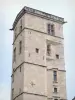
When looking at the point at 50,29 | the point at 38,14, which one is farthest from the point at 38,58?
→ the point at 38,14

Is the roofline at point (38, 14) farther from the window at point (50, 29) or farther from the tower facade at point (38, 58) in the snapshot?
the window at point (50, 29)

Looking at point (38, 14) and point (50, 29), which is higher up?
point (38, 14)

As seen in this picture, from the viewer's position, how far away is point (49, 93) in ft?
135

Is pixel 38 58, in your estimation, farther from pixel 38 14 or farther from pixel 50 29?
pixel 38 14

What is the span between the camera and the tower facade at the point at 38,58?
131 feet

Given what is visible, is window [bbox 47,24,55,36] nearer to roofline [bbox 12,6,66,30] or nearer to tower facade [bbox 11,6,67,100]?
tower facade [bbox 11,6,67,100]

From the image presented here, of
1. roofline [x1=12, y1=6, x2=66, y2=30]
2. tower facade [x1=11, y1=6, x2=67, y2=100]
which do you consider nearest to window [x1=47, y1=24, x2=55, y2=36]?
tower facade [x1=11, y1=6, x2=67, y2=100]

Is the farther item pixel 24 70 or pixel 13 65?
pixel 13 65

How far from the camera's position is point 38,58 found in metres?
41.7

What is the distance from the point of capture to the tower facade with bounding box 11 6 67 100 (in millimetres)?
39906

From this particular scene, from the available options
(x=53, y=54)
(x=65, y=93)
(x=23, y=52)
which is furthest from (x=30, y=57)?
(x=65, y=93)

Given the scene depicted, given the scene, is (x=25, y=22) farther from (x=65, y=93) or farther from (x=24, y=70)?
(x=65, y=93)

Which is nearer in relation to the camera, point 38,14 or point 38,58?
point 38,58

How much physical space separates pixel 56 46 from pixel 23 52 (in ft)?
18.4
